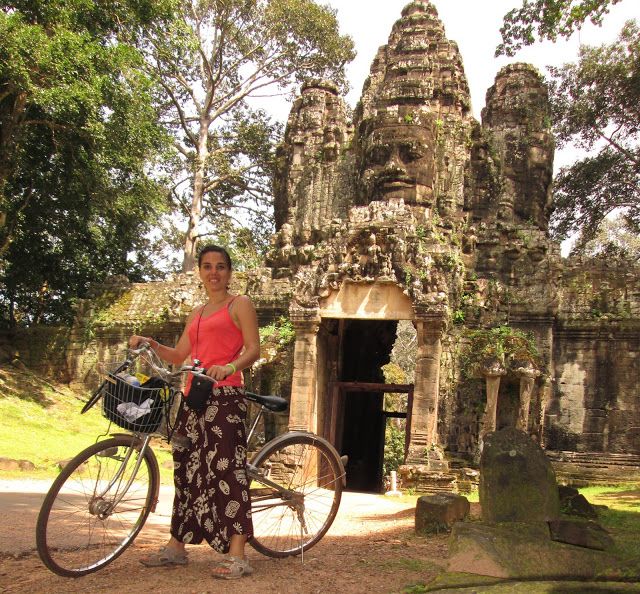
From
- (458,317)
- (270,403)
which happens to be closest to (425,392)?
(458,317)

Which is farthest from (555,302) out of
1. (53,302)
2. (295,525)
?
(53,302)

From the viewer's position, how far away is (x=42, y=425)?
15578mm

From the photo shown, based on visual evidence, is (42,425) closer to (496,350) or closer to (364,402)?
(364,402)

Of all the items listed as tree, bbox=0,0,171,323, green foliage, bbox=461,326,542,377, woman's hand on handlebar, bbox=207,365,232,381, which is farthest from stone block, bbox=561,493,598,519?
tree, bbox=0,0,171,323

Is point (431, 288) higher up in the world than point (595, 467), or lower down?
higher up

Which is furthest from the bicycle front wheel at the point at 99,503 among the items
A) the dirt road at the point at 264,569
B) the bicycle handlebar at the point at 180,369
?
the bicycle handlebar at the point at 180,369

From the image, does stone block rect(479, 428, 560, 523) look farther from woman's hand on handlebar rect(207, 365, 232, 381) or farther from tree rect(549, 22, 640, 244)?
tree rect(549, 22, 640, 244)

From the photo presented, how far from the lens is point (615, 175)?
25438mm

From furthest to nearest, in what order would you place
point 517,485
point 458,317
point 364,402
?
point 364,402
point 458,317
point 517,485

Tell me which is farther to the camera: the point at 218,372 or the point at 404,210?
the point at 404,210

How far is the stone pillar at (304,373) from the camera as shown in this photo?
487 inches

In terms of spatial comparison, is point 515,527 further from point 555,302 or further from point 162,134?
point 162,134

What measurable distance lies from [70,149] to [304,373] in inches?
394

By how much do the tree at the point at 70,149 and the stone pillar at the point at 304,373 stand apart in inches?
290
